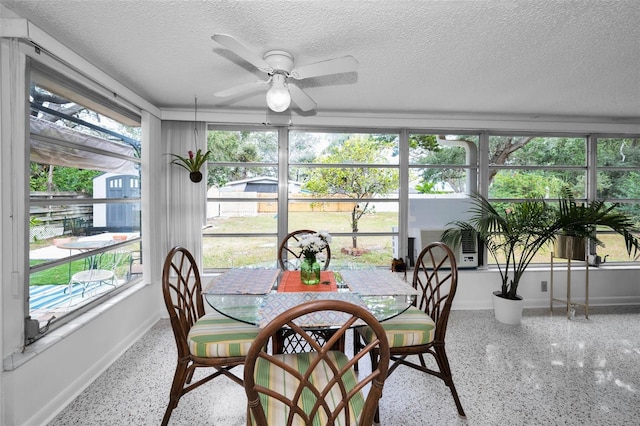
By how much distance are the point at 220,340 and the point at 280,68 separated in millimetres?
1678

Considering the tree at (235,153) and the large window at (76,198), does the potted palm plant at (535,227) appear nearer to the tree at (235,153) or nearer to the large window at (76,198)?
the tree at (235,153)

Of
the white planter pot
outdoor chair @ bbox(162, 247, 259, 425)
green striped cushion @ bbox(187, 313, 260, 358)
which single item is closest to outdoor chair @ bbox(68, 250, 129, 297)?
outdoor chair @ bbox(162, 247, 259, 425)

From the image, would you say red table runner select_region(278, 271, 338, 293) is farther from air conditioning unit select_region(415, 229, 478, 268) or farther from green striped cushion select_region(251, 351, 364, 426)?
air conditioning unit select_region(415, 229, 478, 268)

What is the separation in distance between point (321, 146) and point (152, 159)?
188cm

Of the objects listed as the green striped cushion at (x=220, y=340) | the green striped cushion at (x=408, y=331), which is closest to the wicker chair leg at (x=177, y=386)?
the green striped cushion at (x=220, y=340)

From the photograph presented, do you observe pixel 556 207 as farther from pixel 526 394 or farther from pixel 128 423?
pixel 128 423

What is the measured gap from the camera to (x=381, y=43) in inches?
77.9

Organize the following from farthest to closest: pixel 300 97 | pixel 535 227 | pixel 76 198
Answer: pixel 535 227, pixel 76 198, pixel 300 97

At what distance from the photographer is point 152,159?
3.28m

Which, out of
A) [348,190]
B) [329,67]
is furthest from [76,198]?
[348,190]

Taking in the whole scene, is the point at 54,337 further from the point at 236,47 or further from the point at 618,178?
the point at 618,178

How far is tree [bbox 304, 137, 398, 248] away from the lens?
3836 mm

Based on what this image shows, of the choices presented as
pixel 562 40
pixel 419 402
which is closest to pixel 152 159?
pixel 419 402

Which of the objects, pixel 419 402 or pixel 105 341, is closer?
pixel 419 402
